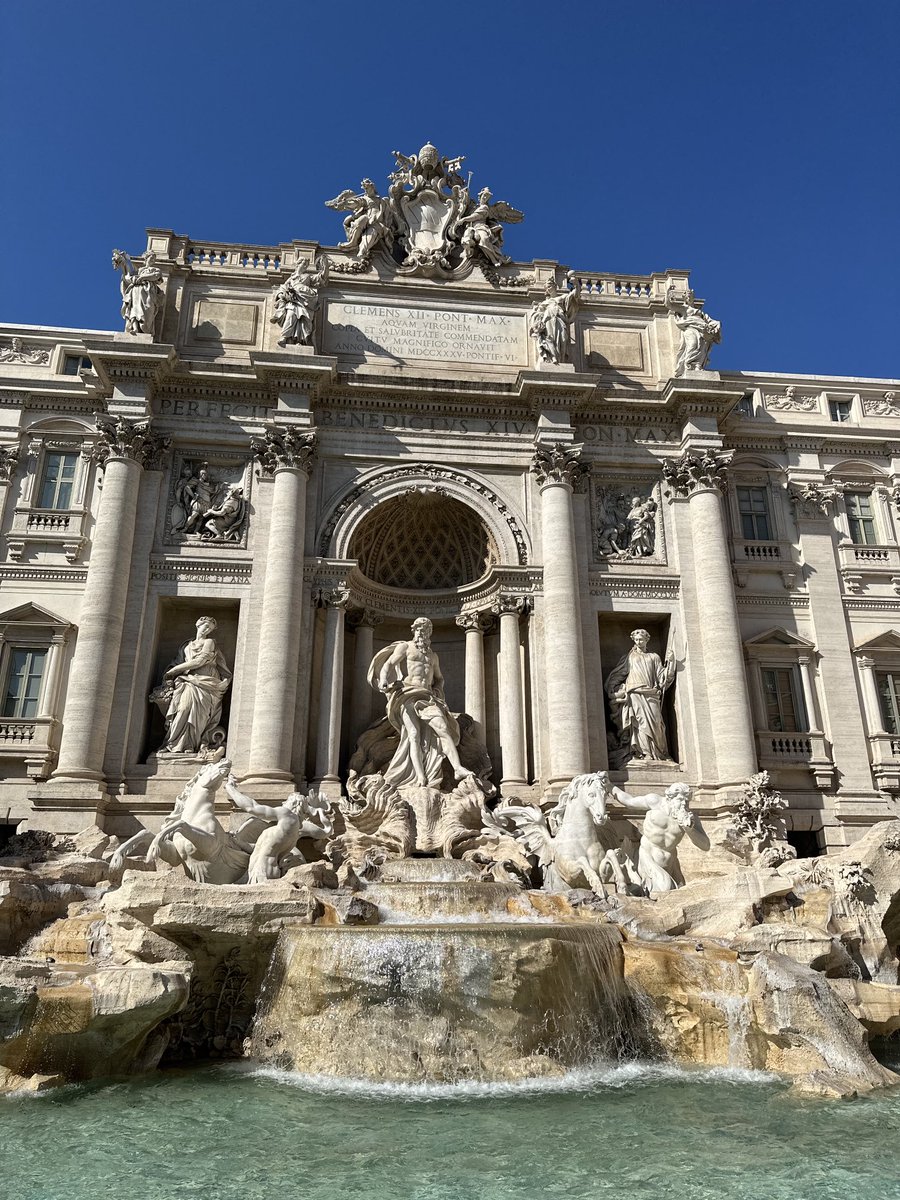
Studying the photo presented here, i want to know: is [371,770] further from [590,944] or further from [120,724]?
[590,944]

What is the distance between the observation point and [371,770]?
18.9m

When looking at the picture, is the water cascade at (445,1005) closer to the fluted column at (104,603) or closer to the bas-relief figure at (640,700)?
the fluted column at (104,603)

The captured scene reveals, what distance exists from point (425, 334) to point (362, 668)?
29.1 ft

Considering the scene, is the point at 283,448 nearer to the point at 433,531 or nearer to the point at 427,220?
the point at 433,531

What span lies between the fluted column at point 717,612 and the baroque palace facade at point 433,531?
0.07 meters

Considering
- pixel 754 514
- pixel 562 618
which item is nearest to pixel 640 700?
pixel 562 618

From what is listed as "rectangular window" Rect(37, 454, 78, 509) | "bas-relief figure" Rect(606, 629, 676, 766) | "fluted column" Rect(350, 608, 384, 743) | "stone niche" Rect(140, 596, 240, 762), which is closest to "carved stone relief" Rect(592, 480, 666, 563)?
"bas-relief figure" Rect(606, 629, 676, 766)

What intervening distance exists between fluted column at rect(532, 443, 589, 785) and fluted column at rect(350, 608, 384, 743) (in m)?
4.27

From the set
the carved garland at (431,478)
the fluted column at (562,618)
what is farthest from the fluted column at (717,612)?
the carved garland at (431,478)

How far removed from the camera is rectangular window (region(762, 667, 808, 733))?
20.4 metres

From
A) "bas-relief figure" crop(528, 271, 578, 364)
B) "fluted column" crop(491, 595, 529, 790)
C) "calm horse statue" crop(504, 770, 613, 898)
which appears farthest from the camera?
"bas-relief figure" crop(528, 271, 578, 364)

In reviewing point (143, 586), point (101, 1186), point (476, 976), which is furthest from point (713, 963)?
point (143, 586)

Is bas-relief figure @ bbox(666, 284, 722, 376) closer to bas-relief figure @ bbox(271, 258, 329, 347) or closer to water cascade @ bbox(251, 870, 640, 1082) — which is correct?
bas-relief figure @ bbox(271, 258, 329, 347)

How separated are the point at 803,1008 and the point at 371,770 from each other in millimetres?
11046
